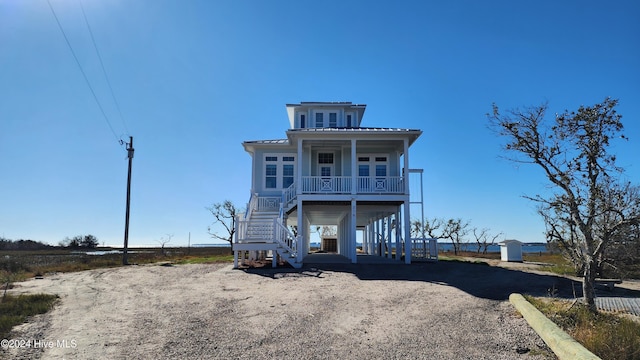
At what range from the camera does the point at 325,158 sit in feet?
70.3

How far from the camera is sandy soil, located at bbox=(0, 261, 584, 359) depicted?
642 cm

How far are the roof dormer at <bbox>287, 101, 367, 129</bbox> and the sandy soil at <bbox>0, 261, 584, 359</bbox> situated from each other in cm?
1088

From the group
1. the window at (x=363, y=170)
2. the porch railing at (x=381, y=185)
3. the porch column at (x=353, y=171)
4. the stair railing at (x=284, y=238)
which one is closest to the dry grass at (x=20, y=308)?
the stair railing at (x=284, y=238)

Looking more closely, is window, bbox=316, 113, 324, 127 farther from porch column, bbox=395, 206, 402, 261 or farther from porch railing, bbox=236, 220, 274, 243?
porch railing, bbox=236, 220, 274, 243

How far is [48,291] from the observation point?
12.4m

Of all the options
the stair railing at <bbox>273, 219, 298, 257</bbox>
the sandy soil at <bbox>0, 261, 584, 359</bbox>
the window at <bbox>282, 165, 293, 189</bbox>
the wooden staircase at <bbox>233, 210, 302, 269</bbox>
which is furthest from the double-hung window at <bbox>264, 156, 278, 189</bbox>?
the sandy soil at <bbox>0, 261, 584, 359</bbox>

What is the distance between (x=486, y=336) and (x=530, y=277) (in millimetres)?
7716

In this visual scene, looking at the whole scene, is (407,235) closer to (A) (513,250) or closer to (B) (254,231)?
(B) (254,231)

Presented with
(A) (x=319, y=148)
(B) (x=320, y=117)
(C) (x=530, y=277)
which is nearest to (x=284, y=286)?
(C) (x=530, y=277)

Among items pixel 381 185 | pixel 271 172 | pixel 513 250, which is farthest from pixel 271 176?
pixel 513 250

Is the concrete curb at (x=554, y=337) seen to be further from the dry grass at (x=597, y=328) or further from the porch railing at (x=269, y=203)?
the porch railing at (x=269, y=203)

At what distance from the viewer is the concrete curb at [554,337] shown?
548 centimetres

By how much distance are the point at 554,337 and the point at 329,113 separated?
59.2 ft

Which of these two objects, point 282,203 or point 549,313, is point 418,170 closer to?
point 282,203
